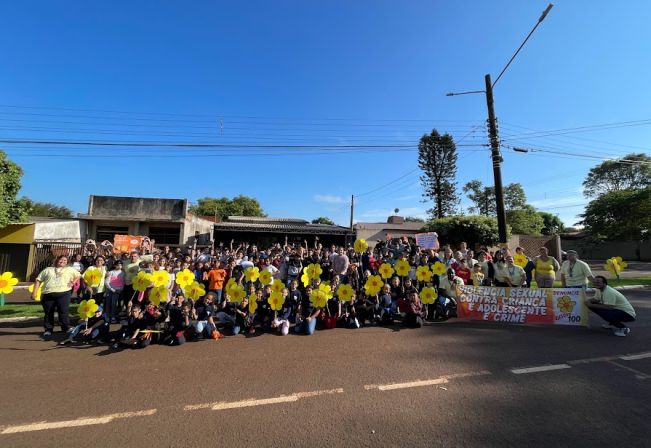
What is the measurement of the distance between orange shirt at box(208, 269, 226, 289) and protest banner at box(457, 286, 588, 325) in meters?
5.91

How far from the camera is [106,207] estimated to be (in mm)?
21859

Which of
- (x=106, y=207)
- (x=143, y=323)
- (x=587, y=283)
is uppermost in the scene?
(x=106, y=207)

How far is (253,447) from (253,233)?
71.4ft

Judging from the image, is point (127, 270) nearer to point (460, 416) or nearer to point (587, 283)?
point (460, 416)

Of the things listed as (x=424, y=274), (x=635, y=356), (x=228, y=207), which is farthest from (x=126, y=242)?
(x=228, y=207)

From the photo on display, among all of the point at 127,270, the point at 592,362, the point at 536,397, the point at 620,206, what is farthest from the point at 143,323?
the point at 620,206

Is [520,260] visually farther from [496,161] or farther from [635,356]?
[496,161]

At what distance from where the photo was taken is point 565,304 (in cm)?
707

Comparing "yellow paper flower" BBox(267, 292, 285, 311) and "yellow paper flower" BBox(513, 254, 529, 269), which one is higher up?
"yellow paper flower" BBox(513, 254, 529, 269)

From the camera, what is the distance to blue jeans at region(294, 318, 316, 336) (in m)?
6.70

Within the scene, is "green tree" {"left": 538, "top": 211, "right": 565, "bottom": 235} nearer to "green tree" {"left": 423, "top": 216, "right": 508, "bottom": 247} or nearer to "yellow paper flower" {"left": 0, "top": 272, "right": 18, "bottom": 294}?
"green tree" {"left": 423, "top": 216, "right": 508, "bottom": 247}

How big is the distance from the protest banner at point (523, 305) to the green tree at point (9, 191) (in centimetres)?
1827

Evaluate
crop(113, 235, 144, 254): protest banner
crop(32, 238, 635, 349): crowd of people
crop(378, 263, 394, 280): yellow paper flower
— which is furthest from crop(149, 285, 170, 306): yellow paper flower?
crop(113, 235, 144, 254): protest banner

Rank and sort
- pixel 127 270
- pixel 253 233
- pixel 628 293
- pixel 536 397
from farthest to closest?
pixel 253 233, pixel 628 293, pixel 127 270, pixel 536 397
